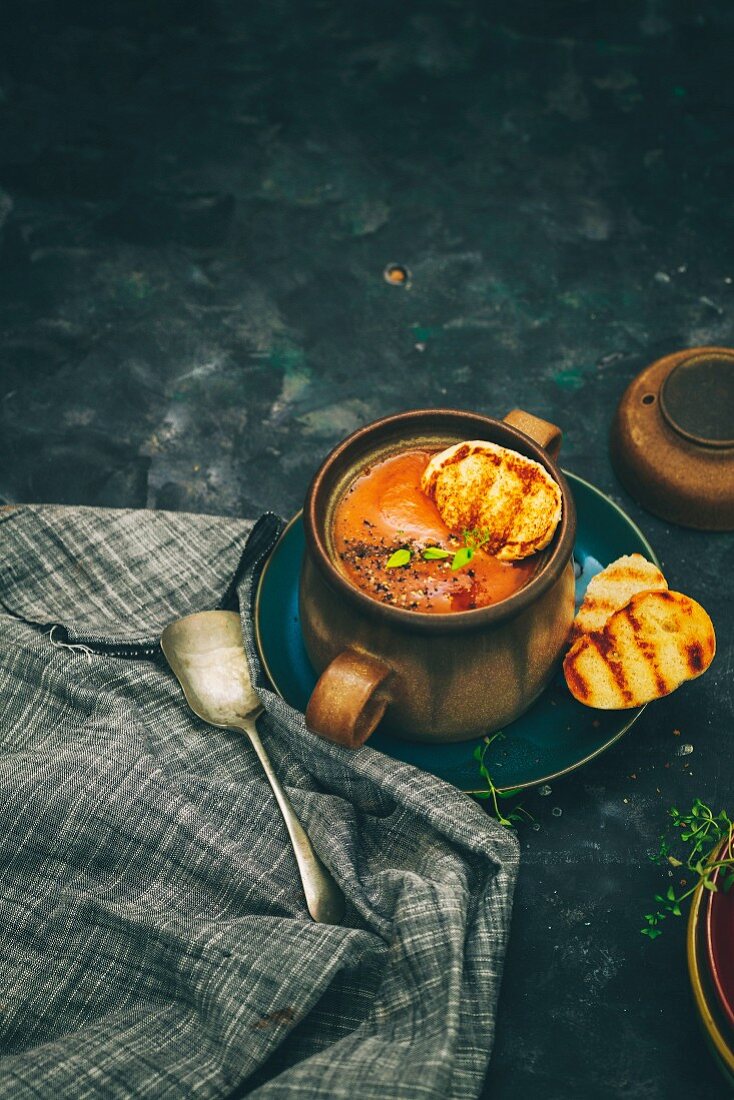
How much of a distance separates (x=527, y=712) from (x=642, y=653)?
0.23 m

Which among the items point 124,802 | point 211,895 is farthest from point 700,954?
point 124,802

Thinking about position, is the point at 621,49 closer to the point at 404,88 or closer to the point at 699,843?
the point at 404,88

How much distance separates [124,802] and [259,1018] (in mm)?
410

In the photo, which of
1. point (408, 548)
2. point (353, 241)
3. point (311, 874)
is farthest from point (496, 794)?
point (353, 241)

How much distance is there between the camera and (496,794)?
1623 mm

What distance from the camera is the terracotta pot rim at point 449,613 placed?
4.74ft

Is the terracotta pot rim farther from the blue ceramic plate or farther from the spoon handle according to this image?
the spoon handle

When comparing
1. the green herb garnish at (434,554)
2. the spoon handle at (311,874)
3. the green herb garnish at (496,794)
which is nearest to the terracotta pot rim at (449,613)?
the green herb garnish at (434,554)

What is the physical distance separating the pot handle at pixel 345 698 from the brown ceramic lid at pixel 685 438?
80cm

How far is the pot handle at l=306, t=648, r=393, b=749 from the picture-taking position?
1.46 m

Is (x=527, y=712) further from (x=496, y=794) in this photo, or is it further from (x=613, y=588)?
(x=613, y=588)

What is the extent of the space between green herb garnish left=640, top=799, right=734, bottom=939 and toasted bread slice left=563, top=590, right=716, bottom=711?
0.20 meters

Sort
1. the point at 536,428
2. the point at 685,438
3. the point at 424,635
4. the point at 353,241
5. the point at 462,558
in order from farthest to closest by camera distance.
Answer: the point at 353,241 < the point at 685,438 < the point at 536,428 < the point at 462,558 < the point at 424,635

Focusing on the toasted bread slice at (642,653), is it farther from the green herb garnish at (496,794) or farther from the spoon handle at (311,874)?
the spoon handle at (311,874)
